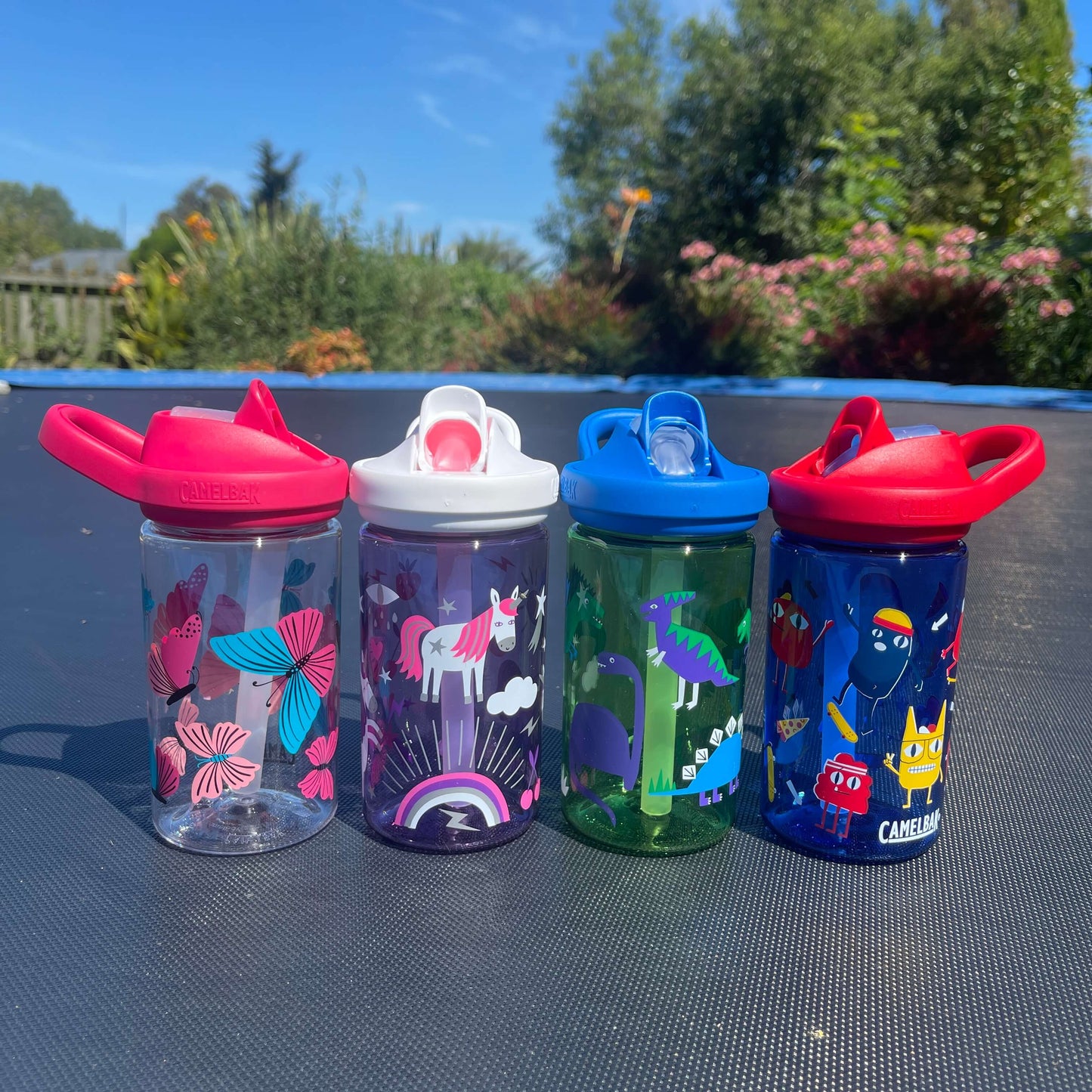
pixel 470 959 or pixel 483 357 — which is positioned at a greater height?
pixel 483 357

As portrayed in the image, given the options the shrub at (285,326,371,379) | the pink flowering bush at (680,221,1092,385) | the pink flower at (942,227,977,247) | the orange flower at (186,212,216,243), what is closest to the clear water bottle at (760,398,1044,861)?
the pink flowering bush at (680,221,1092,385)

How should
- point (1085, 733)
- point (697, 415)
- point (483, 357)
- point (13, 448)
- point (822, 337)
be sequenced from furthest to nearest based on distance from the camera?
point (483, 357) → point (822, 337) → point (13, 448) → point (1085, 733) → point (697, 415)

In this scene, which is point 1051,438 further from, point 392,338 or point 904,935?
point 392,338

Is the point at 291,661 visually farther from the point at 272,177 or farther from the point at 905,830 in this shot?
the point at 272,177

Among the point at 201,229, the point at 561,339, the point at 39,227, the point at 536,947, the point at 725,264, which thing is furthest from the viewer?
the point at 39,227

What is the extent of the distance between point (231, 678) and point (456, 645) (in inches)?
7.4

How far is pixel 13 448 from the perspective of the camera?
2.75 metres

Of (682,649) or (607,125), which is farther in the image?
(607,125)

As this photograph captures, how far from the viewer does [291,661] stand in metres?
0.74

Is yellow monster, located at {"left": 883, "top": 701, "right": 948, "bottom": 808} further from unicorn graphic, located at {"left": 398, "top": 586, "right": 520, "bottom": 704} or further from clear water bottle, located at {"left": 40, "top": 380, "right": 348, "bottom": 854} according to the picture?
clear water bottle, located at {"left": 40, "top": 380, "right": 348, "bottom": 854}

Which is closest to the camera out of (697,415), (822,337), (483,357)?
(697,415)

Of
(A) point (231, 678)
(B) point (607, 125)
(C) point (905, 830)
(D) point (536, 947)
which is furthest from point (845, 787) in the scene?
(B) point (607, 125)

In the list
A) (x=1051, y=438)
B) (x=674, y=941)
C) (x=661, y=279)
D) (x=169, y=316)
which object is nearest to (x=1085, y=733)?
(x=674, y=941)

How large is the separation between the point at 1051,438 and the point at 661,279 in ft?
18.0
